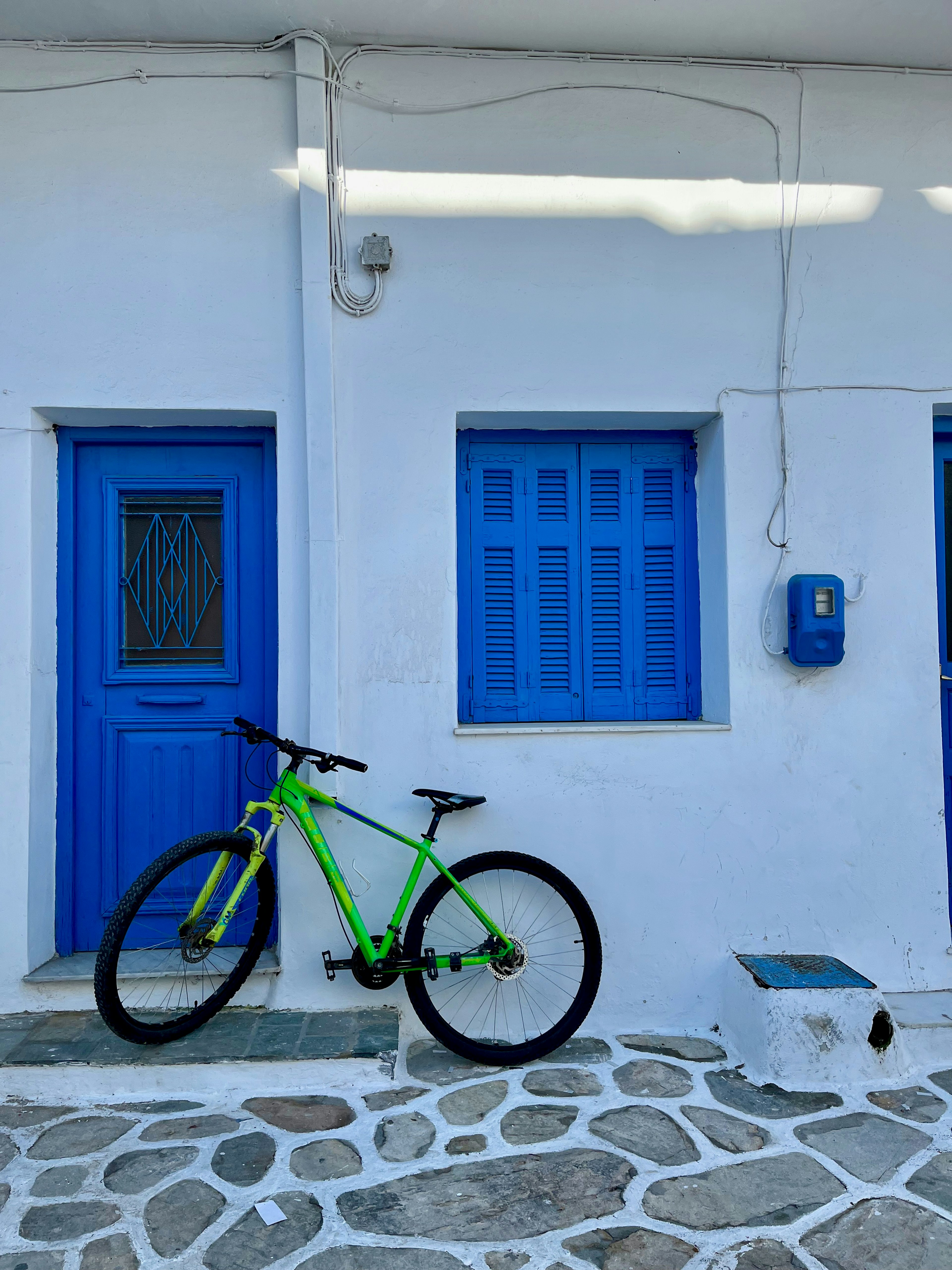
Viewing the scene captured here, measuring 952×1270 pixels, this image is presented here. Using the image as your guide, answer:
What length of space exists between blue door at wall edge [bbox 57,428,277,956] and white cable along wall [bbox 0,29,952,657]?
20.3 inches

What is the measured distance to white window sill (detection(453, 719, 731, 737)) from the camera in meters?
3.58

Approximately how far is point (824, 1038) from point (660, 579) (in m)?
1.95

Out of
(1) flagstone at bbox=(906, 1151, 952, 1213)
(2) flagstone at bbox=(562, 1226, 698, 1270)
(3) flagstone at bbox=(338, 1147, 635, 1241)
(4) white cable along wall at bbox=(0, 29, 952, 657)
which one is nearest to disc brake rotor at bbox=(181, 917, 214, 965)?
(3) flagstone at bbox=(338, 1147, 635, 1241)

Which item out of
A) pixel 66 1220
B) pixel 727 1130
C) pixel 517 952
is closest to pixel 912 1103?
pixel 727 1130

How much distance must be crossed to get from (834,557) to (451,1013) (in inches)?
101

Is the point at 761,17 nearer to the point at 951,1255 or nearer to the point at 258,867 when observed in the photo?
the point at 258,867

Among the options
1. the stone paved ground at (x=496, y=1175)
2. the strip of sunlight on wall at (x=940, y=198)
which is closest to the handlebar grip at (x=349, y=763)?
the stone paved ground at (x=496, y=1175)

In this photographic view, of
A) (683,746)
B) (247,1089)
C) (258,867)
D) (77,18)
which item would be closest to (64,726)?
(258,867)

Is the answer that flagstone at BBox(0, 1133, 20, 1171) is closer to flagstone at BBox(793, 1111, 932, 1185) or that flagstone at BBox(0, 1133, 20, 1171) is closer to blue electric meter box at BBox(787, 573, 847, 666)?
flagstone at BBox(793, 1111, 932, 1185)

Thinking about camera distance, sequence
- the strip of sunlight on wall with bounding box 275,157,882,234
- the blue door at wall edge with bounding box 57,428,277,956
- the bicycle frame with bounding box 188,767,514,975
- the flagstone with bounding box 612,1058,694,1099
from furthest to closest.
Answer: the blue door at wall edge with bounding box 57,428,277,956
the strip of sunlight on wall with bounding box 275,157,882,234
the bicycle frame with bounding box 188,767,514,975
the flagstone with bounding box 612,1058,694,1099

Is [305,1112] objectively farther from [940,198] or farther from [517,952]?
[940,198]

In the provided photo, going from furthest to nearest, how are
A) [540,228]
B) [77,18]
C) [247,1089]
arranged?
[540,228] → [77,18] → [247,1089]

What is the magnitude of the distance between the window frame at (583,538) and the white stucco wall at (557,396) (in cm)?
17

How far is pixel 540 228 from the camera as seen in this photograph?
12.1 ft
